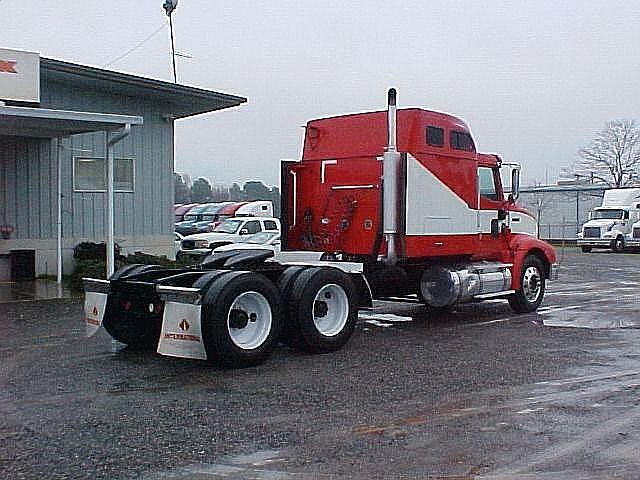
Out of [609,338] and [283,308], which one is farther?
[609,338]

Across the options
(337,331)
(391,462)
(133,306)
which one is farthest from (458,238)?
(391,462)

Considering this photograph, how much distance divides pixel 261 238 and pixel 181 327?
19.1m

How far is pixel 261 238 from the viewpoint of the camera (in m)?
28.0

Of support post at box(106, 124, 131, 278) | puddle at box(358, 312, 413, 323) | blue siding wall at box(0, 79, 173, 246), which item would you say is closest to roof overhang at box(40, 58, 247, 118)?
blue siding wall at box(0, 79, 173, 246)

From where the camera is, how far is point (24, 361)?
32.1 feet

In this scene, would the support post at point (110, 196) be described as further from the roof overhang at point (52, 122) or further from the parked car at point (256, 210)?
the parked car at point (256, 210)

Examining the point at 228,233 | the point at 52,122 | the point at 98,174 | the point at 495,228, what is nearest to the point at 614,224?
the point at 228,233

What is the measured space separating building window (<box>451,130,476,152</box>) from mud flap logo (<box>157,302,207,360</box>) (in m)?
5.56

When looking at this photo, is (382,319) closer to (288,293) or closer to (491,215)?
(491,215)

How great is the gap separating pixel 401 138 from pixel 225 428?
632cm

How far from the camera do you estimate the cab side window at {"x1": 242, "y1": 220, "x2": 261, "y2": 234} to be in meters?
30.8

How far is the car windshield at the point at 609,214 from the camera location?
138 ft

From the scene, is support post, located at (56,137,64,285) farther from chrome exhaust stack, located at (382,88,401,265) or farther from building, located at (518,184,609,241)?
building, located at (518,184,609,241)

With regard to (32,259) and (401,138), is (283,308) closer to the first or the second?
(401,138)
